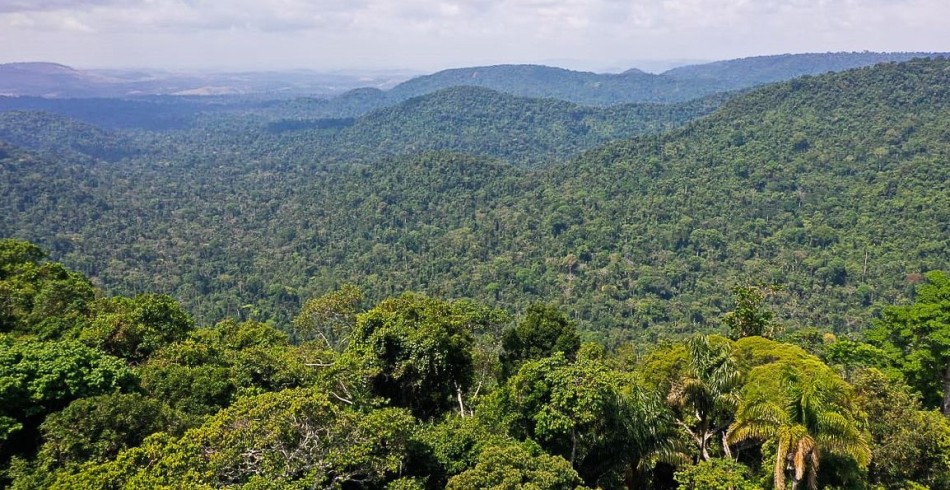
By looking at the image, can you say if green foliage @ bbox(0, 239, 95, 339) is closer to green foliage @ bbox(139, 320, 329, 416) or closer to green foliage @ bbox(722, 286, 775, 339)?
green foliage @ bbox(139, 320, 329, 416)

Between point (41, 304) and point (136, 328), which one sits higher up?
point (41, 304)

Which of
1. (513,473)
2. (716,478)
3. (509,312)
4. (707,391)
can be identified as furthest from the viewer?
(509,312)

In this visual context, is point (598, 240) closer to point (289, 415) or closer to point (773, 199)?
point (773, 199)

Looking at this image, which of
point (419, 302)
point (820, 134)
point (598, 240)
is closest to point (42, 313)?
point (419, 302)

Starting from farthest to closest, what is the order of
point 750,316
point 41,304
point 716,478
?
point 750,316, point 41,304, point 716,478

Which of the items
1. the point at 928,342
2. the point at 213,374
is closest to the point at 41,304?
the point at 213,374

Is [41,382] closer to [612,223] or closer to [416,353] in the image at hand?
[416,353]
